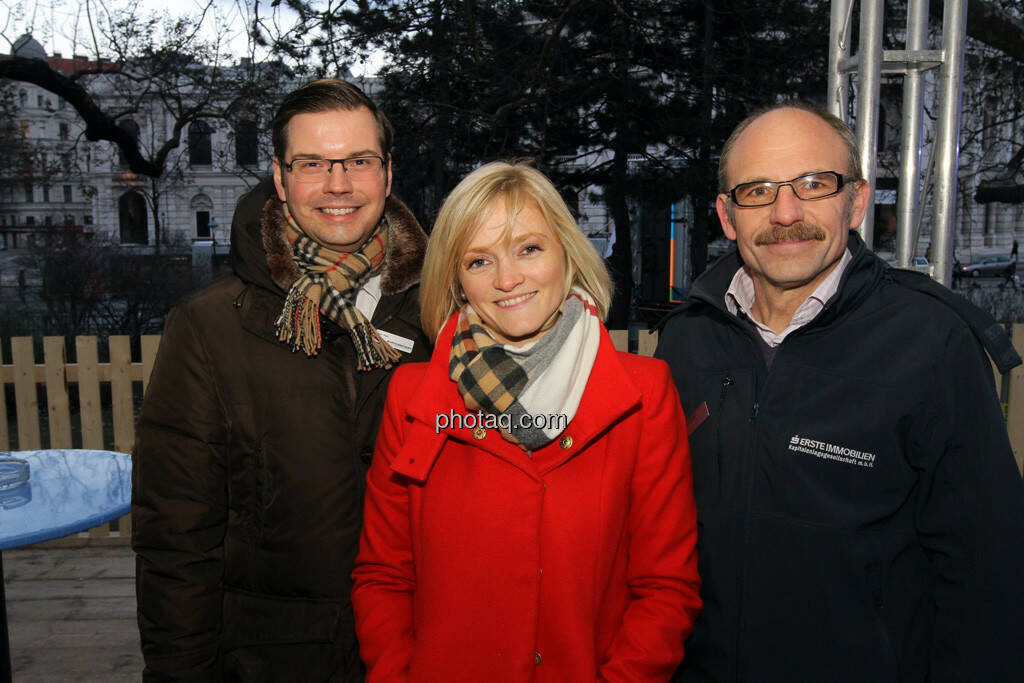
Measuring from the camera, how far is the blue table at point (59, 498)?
246 centimetres

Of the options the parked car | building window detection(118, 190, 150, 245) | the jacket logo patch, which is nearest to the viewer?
the jacket logo patch

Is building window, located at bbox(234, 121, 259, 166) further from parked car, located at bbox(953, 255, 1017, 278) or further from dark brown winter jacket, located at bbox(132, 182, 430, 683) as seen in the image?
parked car, located at bbox(953, 255, 1017, 278)

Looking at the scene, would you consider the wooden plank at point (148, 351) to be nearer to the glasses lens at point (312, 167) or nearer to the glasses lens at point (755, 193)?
the glasses lens at point (312, 167)

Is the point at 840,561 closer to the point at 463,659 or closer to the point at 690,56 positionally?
the point at 463,659

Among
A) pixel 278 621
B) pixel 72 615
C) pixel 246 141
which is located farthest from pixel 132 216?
pixel 278 621

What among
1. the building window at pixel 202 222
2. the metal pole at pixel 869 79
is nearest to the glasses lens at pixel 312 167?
the metal pole at pixel 869 79

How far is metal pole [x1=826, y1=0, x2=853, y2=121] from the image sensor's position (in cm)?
384

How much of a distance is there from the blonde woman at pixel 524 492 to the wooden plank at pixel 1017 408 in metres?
4.49

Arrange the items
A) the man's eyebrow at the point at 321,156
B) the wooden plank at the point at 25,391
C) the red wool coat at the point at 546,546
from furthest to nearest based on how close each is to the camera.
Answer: the wooden plank at the point at 25,391
the man's eyebrow at the point at 321,156
the red wool coat at the point at 546,546

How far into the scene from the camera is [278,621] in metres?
1.95

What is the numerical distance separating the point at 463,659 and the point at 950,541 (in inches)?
46.7

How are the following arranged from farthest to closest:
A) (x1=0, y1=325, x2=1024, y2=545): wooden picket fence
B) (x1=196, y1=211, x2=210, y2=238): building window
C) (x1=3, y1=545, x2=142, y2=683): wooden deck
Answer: (x1=196, y1=211, x2=210, y2=238): building window
(x1=0, y1=325, x2=1024, y2=545): wooden picket fence
(x1=3, y1=545, x2=142, y2=683): wooden deck

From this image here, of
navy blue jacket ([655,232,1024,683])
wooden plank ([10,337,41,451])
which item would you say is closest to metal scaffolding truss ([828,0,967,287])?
navy blue jacket ([655,232,1024,683])

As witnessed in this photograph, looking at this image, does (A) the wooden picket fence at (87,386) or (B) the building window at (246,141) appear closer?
(A) the wooden picket fence at (87,386)
